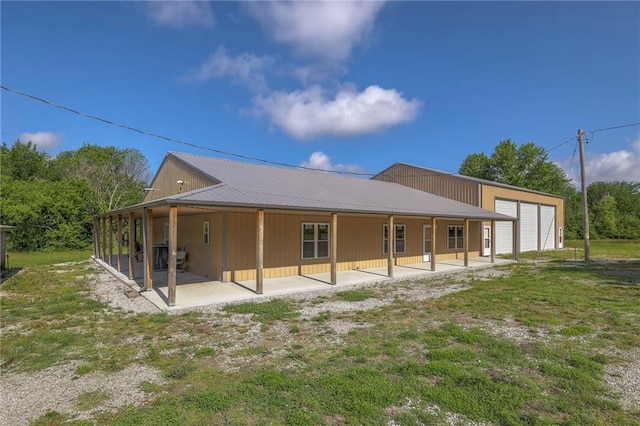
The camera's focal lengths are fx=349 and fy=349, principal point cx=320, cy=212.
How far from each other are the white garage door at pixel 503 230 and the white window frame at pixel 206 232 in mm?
16890

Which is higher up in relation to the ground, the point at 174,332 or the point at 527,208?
the point at 527,208

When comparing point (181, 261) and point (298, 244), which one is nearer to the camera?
point (298, 244)

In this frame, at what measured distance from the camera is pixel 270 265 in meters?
11.2

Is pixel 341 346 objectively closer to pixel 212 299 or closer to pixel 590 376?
pixel 590 376

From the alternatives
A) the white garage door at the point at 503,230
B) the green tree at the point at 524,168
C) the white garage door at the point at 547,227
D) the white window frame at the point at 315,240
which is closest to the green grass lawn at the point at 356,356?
the white window frame at the point at 315,240

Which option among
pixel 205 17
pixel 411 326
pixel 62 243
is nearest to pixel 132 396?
pixel 411 326

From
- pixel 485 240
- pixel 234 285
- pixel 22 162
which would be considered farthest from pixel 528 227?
pixel 22 162

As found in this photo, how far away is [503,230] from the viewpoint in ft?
69.4

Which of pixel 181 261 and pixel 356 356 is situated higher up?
pixel 181 261

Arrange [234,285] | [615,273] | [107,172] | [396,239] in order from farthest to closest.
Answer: [107,172]
[396,239]
[615,273]
[234,285]

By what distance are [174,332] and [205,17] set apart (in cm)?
1119

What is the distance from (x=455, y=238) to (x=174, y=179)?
13749mm

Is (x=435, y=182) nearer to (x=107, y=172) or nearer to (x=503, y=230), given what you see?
(x=503, y=230)

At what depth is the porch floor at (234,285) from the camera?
808 cm
